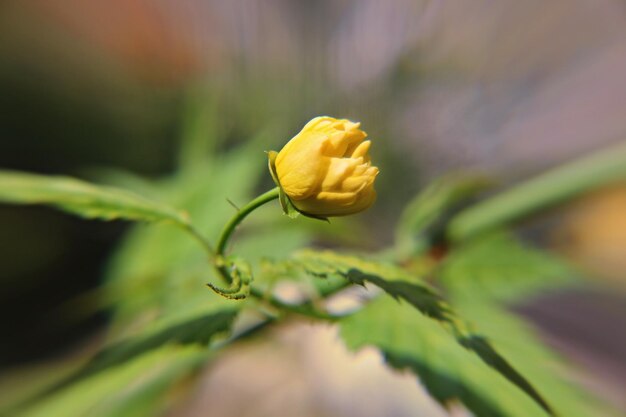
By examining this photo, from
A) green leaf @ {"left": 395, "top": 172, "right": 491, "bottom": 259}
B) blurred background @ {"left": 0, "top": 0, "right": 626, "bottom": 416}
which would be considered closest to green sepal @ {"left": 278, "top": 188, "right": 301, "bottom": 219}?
green leaf @ {"left": 395, "top": 172, "right": 491, "bottom": 259}

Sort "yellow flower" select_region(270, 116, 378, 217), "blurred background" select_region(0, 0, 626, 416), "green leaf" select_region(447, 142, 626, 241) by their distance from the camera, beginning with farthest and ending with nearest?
"blurred background" select_region(0, 0, 626, 416)
"green leaf" select_region(447, 142, 626, 241)
"yellow flower" select_region(270, 116, 378, 217)

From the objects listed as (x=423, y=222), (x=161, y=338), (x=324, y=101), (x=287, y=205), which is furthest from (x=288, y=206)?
(x=324, y=101)

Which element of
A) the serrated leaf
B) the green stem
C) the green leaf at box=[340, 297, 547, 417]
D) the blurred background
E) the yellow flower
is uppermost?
the blurred background

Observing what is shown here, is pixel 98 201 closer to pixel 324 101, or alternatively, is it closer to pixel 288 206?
pixel 288 206

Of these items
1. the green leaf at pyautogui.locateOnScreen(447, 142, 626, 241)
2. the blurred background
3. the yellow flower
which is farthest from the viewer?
the blurred background

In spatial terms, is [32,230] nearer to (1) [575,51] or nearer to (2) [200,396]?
(2) [200,396]

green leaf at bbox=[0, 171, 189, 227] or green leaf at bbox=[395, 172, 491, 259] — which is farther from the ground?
green leaf at bbox=[0, 171, 189, 227]

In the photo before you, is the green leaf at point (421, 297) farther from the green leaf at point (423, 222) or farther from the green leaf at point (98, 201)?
the green leaf at point (423, 222)

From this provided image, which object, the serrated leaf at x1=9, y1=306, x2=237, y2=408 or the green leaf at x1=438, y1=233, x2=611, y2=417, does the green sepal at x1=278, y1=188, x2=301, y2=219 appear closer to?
the serrated leaf at x1=9, y1=306, x2=237, y2=408
